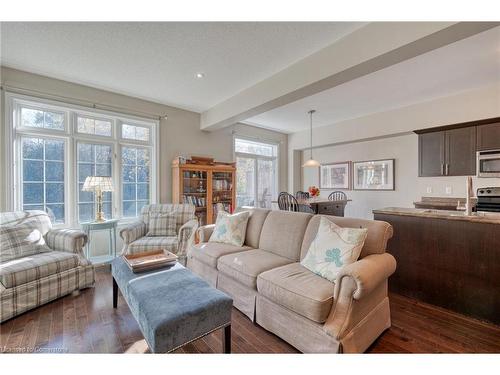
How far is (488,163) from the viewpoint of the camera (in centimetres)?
325

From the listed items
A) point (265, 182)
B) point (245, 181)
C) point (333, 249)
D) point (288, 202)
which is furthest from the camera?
point (265, 182)

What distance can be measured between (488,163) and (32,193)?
6130 mm

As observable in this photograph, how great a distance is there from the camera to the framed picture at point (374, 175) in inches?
186

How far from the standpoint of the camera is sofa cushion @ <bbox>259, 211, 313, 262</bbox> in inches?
90.6

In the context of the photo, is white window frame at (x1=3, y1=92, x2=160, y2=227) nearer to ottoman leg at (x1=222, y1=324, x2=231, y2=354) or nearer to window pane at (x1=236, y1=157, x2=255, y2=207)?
window pane at (x1=236, y1=157, x2=255, y2=207)

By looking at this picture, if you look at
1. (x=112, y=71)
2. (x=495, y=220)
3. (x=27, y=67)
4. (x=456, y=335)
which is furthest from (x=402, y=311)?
(x=27, y=67)

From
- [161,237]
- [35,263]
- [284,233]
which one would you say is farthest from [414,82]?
[35,263]

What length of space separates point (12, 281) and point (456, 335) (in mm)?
3611

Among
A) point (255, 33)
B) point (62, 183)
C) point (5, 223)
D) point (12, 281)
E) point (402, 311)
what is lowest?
point (402, 311)

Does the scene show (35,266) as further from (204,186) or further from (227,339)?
(204,186)

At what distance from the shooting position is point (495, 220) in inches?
75.6

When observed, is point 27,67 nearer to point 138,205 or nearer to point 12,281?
point 138,205

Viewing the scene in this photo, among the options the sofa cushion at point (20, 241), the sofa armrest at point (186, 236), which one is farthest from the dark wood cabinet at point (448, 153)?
the sofa cushion at point (20, 241)

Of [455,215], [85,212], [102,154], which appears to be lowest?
[85,212]
